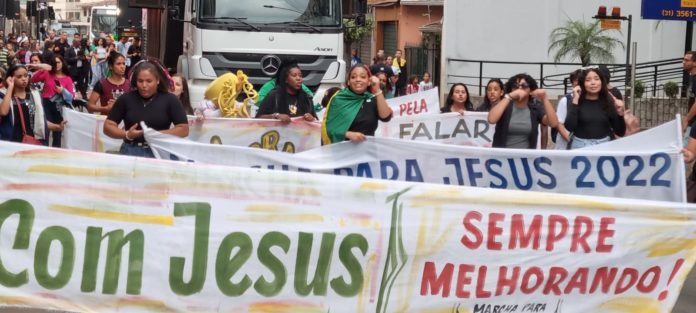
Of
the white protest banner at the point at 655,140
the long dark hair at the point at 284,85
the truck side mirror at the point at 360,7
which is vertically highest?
the truck side mirror at the point at 360,7

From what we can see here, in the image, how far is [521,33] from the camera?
30.0 metres

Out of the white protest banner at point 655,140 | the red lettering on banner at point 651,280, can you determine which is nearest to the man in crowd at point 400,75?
the white protest banner at point 655,140

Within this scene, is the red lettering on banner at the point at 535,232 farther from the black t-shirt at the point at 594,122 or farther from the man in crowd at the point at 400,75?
the man in crowd at the point at 400,75

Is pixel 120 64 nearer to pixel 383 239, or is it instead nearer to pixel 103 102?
pixel 103 102

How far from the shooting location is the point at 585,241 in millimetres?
6566

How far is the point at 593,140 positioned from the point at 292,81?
284cm

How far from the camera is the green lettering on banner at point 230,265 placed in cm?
644

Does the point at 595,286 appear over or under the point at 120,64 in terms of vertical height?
under

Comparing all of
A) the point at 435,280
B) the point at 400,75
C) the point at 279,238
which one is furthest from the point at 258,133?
the point at 400,75

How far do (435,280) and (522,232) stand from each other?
52cm

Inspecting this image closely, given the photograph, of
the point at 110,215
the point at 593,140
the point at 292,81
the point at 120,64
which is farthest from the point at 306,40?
the point at 110,215

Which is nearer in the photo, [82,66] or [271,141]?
[271,141]

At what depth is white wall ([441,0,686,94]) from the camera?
96.7 ft

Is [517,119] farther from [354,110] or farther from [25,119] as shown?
[25,119]
